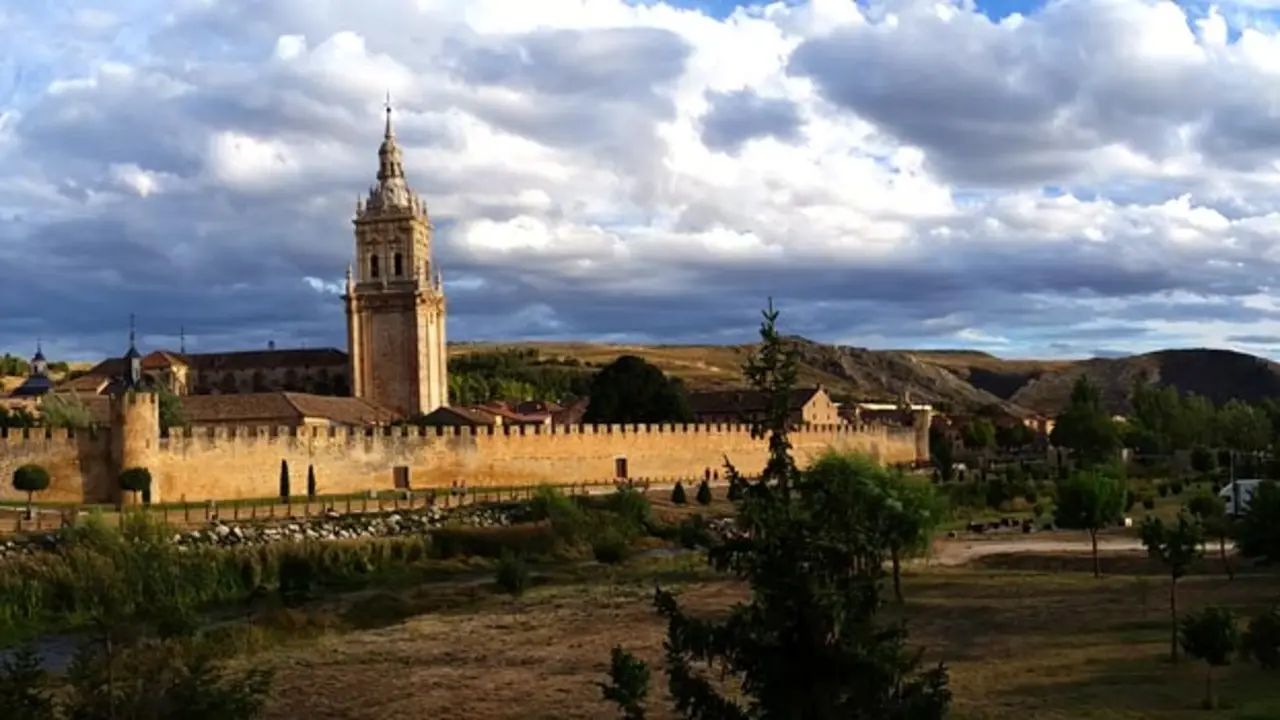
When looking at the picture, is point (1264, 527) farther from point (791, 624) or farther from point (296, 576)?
point (791, 624)

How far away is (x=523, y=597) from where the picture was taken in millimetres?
26703

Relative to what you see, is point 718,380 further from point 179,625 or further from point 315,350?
point 179,625

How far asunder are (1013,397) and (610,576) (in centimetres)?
16384

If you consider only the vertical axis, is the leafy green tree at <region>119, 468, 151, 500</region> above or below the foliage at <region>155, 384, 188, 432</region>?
below

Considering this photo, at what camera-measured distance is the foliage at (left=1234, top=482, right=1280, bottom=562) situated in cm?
2394

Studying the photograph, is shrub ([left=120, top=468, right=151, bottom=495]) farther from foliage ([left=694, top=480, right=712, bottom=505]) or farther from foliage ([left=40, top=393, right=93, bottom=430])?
foliage ([left=694, top=480, right=712, bottom=505])

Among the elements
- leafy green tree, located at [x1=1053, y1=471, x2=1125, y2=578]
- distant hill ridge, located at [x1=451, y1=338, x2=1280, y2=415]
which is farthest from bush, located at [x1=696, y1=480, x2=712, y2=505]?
distant hill ridge, located at [x1=451, y1=338, x2=1280, y2=415]

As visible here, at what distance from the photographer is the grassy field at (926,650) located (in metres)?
15.4

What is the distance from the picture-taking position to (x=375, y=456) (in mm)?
48938

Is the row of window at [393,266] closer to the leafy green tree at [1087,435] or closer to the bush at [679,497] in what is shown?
the bush at [679,497]

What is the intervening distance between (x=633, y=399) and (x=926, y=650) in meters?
50.9

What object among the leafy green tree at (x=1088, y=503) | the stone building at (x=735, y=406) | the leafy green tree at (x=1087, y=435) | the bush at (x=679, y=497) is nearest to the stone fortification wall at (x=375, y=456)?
the bush at (x=679, y=497)

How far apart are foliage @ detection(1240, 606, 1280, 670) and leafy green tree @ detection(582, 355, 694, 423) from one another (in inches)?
2027

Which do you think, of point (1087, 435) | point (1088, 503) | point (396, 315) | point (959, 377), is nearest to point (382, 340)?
point (396, 315)
